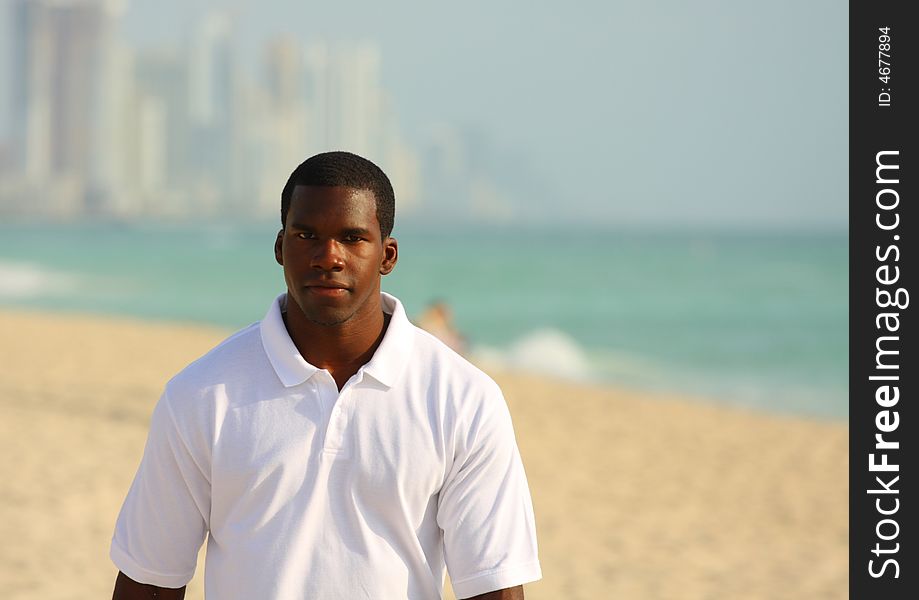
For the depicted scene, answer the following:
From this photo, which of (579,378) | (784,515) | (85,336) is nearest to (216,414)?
(784,515)

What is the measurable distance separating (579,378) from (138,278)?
3529 cm

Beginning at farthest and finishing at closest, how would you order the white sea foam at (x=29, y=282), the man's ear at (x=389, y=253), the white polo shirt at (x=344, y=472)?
the white sea foam at (x=29, y=282), the man's ear at (x=389, y=253), the white polo shirt at (x=344, y=472)

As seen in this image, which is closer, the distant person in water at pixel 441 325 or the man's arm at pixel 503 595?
the man's arm at pixel 503 595

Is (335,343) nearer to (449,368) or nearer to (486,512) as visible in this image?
(449,368)

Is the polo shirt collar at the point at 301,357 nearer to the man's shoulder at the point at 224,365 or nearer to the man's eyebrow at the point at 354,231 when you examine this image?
the man's shoulder at the point at 224,365

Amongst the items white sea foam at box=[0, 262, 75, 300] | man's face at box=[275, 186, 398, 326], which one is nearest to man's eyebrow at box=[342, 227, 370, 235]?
man's face at box=[275, 186, 398, 326]

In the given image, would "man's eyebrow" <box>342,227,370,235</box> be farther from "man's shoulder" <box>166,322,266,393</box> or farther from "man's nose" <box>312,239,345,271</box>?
"man's shoulder" <box>166,322,266,393</box>

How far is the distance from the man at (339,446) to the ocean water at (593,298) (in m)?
14.4

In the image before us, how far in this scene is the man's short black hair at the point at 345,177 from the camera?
2084 millimetres

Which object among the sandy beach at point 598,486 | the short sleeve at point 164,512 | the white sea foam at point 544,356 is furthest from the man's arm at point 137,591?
the white sea foam at point 544,356

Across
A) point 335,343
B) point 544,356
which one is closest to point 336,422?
point 335,343

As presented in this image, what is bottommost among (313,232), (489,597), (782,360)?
(782,360)
